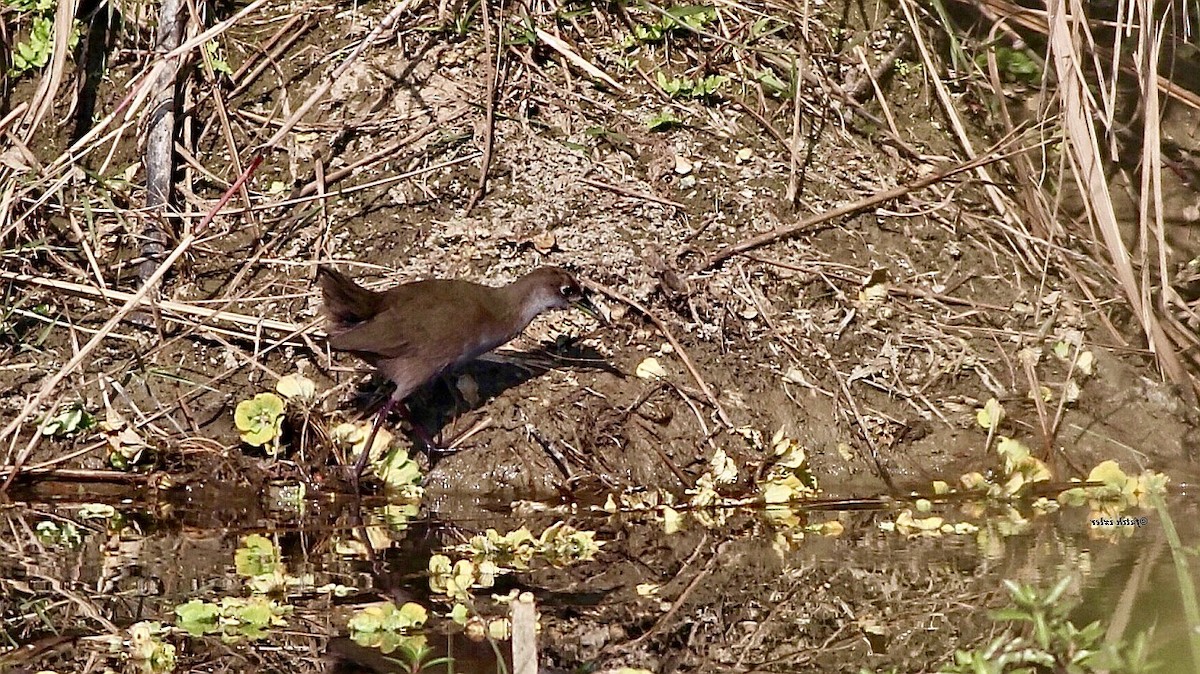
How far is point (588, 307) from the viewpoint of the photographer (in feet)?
19.7

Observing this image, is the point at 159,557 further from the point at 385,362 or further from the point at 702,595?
the point at 702,595

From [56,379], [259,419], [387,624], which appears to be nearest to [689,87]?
[259,419]

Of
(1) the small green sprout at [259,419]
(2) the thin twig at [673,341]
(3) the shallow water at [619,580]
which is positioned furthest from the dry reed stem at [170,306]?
(2) the thin twig at [673,341]

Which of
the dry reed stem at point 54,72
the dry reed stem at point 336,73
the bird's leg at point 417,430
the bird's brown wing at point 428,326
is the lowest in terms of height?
the bird's leg at point 417,430

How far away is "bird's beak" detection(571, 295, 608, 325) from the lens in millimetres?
5913

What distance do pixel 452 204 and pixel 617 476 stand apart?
1472 millimetres

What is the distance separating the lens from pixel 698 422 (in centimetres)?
575

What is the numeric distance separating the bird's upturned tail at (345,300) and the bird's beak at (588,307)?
832mm

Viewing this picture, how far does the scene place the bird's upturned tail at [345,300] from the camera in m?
5.24

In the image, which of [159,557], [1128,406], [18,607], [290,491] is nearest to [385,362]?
[290,491]

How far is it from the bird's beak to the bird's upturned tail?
0.83 meters

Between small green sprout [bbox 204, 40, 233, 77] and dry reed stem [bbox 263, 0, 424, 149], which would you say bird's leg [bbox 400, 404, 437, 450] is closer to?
dry reed stem [bbox 263, 0, 424, 149]

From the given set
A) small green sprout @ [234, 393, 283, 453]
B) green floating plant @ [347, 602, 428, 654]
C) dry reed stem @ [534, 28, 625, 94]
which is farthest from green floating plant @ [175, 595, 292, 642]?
dry reed stem @ [534, 28, 625, 94]

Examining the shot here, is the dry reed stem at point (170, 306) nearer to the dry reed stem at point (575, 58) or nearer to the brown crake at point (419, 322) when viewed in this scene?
the brown crake at point (419, 322)
